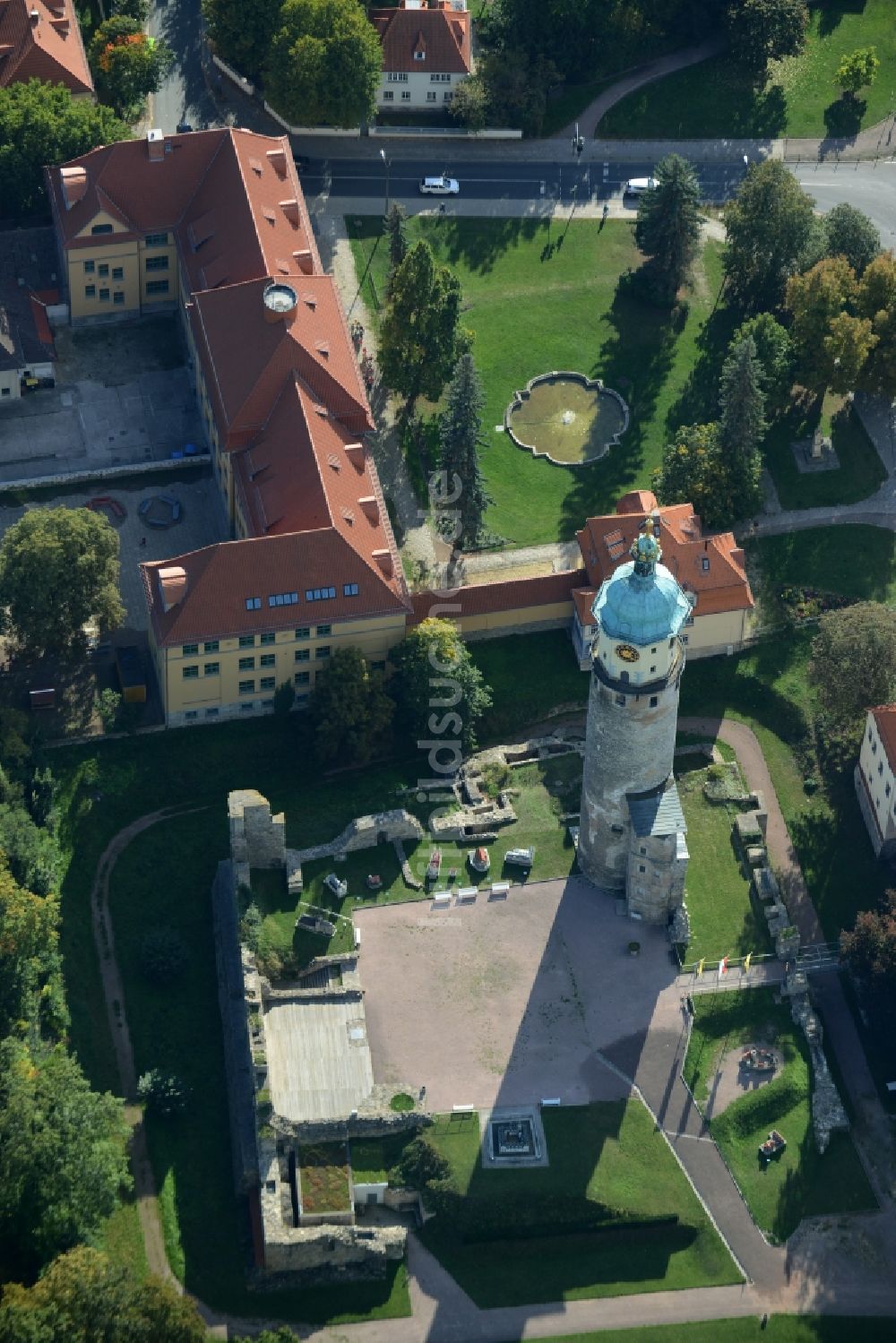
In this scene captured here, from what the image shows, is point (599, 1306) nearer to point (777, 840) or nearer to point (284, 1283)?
point (284, 1283)

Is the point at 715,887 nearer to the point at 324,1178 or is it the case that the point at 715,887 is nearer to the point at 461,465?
the point at 324,1178

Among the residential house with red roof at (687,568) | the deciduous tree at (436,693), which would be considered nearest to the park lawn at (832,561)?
the residential house with red roof at (687,568)

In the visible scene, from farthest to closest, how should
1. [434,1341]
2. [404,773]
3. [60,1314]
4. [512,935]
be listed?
[404,773], [512,935], [434,1341], [60,1314]

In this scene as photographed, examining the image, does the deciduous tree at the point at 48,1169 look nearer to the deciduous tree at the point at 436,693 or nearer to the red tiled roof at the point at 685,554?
the deciduous tree at the point at 436,693

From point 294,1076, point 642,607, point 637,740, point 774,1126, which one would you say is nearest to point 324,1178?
point 294,1076

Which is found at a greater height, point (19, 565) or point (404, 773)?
point (19, 565)

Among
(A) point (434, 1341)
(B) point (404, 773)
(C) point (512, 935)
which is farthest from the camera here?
(B) point (404, 773)

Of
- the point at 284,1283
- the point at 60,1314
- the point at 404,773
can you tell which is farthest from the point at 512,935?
the point at 60,1314
